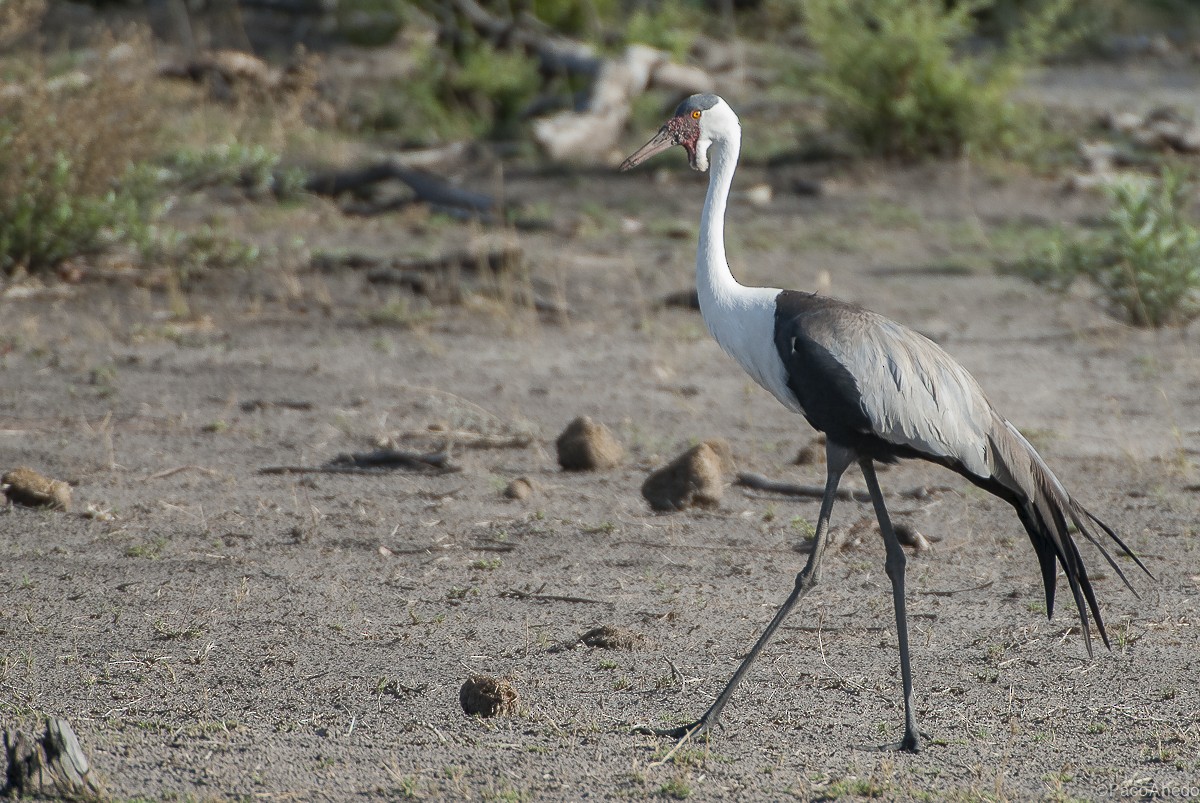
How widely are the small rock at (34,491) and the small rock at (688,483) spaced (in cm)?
215

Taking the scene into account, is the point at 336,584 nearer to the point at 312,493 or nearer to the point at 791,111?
the point at 312,493

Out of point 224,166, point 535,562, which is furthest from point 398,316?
point 535,562

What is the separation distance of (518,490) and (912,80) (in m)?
6.85

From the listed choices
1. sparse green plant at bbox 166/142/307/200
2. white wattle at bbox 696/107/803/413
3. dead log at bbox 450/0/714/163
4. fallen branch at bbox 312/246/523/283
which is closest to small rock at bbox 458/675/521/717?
white wattle at bbox 696/107/803/413

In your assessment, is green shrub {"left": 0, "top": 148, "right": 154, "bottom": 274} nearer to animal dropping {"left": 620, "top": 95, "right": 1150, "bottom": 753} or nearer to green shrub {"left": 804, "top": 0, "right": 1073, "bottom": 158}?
animal dropping {"left": 620, "top": 95, "right": 1150, "bottom": 753}

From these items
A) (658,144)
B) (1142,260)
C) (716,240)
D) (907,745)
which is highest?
(658,144)

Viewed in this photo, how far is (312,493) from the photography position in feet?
18.6

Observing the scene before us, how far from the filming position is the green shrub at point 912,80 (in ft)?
36.5

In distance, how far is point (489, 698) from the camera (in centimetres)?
377

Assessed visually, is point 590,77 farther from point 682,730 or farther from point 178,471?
point 682,730

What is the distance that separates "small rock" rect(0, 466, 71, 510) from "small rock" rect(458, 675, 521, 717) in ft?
7.31

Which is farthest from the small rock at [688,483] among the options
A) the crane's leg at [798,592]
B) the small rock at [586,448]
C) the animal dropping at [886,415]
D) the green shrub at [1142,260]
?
the green shrub at [1142,260]

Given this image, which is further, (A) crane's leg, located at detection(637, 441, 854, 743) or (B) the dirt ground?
(A) crane's leg, located at detection(637, 441, 854, 743)

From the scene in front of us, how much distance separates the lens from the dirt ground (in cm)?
359
